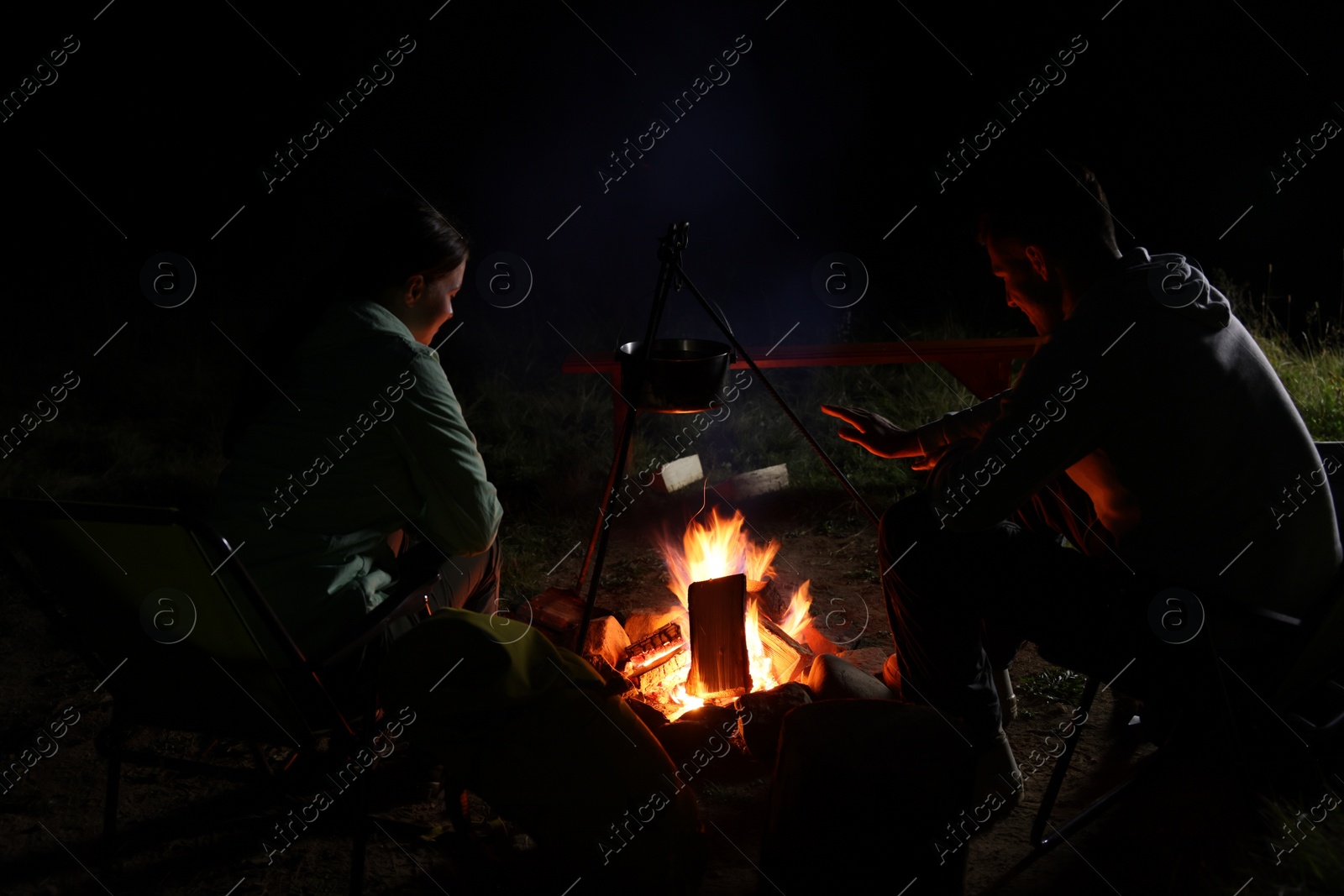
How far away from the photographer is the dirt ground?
2.57 metres

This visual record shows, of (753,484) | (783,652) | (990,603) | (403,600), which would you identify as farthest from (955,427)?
(753,484)

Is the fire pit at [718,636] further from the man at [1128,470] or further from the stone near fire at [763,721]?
the man at [1128,470]

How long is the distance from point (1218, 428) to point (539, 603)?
101 inches

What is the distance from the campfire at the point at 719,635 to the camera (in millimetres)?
3303

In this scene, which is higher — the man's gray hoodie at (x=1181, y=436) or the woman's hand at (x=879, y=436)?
the woman's hand at (x=879, y=436)

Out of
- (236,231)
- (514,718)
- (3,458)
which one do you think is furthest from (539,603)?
(236,231)

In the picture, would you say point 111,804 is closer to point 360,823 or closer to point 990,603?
point 360,823

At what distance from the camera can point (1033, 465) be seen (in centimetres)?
227

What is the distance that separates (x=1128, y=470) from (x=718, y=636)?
5.17 ft

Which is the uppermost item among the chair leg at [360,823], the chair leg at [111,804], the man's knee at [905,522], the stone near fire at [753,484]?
the stone near fire at [753,484]

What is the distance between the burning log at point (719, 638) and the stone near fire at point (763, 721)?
0.70 feet

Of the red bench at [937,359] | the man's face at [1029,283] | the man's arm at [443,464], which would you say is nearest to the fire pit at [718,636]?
the man's arm at [443,464]

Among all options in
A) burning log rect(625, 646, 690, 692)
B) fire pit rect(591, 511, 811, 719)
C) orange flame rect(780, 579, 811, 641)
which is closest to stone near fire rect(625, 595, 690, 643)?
fire pit rect(591, 511, 811, 719)

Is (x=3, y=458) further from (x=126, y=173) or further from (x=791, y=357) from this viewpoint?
(x=126, y=173)
